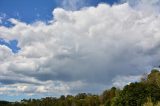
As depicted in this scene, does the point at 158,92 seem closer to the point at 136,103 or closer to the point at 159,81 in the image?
the point at 136,103

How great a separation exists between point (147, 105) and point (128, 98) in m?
36.3

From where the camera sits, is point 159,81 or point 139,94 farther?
point 159,81

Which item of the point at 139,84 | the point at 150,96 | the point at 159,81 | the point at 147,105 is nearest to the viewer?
the point at 147,105

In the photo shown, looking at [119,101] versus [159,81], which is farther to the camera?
[159,81]

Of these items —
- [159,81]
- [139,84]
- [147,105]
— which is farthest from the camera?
[159,81]

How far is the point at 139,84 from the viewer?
167m

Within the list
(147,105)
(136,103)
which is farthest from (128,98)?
(147,105)

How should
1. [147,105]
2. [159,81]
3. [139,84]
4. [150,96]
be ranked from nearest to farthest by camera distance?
[147,105]
[150,96]
[139,84]
[159,81]

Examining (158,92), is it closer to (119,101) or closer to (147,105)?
(119,101)

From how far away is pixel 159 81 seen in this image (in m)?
193

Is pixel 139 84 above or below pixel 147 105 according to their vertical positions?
above

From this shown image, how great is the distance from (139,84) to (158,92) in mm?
9916

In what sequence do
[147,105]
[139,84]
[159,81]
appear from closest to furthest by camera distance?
[147,105], [139,84], [159,81]

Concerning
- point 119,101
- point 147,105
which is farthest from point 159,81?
point 147,105
